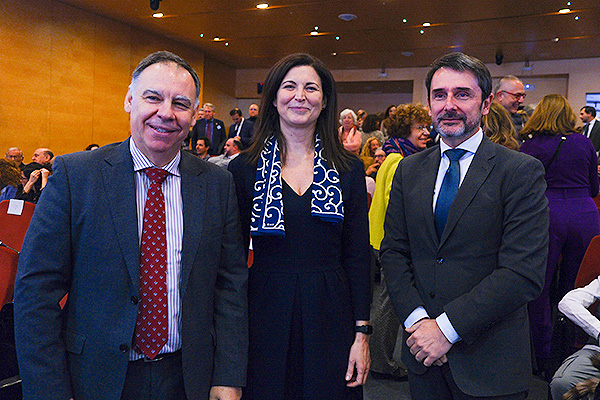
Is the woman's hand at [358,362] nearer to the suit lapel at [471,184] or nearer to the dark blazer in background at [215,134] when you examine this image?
the suit lapel at [471,184]

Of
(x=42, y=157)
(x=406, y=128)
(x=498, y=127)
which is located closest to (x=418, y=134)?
(x=406, y=128)

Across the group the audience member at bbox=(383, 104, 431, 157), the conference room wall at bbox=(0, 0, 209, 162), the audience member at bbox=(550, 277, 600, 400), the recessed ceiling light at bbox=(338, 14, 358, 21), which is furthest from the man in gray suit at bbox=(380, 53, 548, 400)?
the conference room wall at bbox=(0, 0, 209, 162)

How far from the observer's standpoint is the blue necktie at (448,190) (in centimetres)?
168

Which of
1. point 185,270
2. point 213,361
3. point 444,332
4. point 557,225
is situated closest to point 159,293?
point 185,270

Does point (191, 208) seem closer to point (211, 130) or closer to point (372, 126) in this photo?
point (372, 126)

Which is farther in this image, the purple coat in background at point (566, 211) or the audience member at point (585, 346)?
the purple coat in background at point (566, 211)

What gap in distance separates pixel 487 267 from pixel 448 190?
28 cm

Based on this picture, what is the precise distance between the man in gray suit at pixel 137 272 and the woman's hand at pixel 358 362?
1.49 ft

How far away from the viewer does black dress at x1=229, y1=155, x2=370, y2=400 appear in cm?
177

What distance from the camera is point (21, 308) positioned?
134cm

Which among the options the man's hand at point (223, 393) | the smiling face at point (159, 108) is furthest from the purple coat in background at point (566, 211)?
the smiling face at point (159, 108)

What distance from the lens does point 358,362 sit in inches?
71.9

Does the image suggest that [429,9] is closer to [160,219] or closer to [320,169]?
[320,169]

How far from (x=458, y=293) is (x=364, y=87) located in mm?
16098
